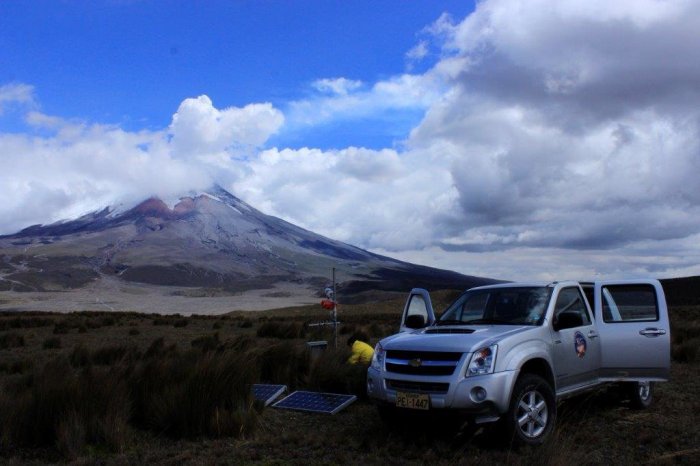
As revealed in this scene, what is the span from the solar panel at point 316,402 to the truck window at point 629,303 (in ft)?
11.6

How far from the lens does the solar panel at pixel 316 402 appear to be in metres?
8.86

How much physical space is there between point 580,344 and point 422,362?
7.23ft

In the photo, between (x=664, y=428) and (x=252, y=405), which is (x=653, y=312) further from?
(x=252, y=405)

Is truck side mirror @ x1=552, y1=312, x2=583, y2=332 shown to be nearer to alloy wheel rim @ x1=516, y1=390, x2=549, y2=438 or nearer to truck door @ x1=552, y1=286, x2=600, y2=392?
truck door @ x1=552, y1=286, x2=600, y2=392

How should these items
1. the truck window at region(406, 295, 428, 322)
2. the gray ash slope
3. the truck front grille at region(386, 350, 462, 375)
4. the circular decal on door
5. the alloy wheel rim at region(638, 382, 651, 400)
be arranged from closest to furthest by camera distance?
the truck front grille at region(386, 350, 462, 375) → the circular decal on door → the alloy wheel rim at region(638, 382, 651, 400) → the truck window at region(406, 295, 428, 322) → the gray ash slope

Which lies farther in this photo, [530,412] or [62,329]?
[62,329]

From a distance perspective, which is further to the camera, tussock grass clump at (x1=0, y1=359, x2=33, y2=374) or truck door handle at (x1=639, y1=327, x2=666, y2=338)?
tussock grass clump at (x1=0, y1=359, x2=33, y2=374)

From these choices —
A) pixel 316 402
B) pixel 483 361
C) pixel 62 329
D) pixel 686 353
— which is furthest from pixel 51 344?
pixel 483 361

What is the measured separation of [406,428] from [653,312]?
366cm

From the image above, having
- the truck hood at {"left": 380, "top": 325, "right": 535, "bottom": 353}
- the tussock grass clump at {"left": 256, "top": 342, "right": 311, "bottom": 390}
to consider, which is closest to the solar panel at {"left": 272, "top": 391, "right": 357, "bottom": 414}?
the tussock grass clump at {"left": 256, "top": 342, "right": 311, "bottom": 390}

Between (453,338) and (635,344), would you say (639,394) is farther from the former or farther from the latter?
(453,338)

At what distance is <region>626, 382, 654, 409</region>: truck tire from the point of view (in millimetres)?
8891

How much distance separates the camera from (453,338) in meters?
7.07

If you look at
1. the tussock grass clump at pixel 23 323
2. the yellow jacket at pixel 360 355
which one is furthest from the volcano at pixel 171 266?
the yellow jacket at pixel 360 355
